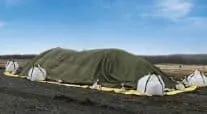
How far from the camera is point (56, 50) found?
31641mm

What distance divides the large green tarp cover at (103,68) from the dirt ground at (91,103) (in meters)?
3.75

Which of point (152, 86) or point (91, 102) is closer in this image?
point (91, 102)

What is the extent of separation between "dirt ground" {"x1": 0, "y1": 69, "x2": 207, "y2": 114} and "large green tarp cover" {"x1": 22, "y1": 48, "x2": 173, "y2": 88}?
375cm

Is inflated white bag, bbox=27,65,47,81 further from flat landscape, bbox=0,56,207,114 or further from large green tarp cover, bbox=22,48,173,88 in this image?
flat landscape, bbox=0,56,207,114

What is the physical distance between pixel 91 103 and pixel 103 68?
9.49m

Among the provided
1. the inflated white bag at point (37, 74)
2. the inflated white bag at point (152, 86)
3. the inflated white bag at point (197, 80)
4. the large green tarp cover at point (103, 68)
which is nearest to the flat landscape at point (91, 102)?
the inflated white bag at point (152, 86)

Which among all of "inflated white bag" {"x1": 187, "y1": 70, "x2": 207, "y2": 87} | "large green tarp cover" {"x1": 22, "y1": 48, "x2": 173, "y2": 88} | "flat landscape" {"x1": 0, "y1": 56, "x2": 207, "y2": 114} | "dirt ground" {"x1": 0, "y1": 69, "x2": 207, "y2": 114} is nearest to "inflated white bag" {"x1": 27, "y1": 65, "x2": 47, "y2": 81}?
"large green tarp cover" {"x1": 22, "y1": 48, "x2": 173, "y2": 88}

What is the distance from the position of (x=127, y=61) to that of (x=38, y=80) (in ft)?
17.1

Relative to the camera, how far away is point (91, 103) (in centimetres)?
1705

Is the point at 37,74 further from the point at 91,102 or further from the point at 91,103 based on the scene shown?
the point at 91,103

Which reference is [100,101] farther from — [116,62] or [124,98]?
[116,62]

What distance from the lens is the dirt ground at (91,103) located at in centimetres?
1533

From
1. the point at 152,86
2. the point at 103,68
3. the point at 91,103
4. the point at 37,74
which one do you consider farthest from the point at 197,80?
the point at 91,103

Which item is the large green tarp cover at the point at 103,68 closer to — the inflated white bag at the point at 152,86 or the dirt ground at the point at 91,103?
the inflated white bag at the point at 152,86
